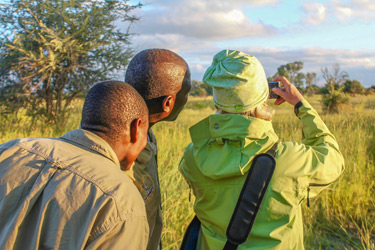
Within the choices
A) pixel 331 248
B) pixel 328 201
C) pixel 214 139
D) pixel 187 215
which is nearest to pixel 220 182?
pixel 214 139

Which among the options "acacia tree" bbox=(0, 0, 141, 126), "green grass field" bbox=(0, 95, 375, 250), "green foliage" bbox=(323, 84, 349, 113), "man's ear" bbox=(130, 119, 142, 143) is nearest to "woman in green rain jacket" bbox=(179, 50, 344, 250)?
"man's ear" bbox=(130, 119, 142, 143)

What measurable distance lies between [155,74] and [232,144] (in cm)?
59

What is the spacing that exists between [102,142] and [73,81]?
6.89m

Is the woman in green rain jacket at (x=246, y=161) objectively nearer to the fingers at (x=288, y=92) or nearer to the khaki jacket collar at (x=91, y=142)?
the fingers at (x=288, y=92)

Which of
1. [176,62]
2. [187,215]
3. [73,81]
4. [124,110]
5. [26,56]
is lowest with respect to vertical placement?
[187,215]

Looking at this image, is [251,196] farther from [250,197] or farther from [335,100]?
[335,100]

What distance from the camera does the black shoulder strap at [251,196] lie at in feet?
4.91

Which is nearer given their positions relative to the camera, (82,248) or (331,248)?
(82,248)

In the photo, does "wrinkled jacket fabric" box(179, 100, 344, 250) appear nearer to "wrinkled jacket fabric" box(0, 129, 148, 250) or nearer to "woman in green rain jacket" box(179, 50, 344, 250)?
"woman in green rain jacket" box(179, 50, 344, 250)

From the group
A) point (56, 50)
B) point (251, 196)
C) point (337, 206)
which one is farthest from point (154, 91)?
point (56, 50)

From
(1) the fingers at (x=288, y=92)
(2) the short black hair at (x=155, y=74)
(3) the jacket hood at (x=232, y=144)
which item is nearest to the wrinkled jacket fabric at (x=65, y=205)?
(3) the jacket hood at (x=232, y=144)

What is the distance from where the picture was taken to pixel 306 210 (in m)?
4.31

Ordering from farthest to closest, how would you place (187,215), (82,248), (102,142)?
(187,215) → (102,142) → (82,248)

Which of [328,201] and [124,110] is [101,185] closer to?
[124,110]
